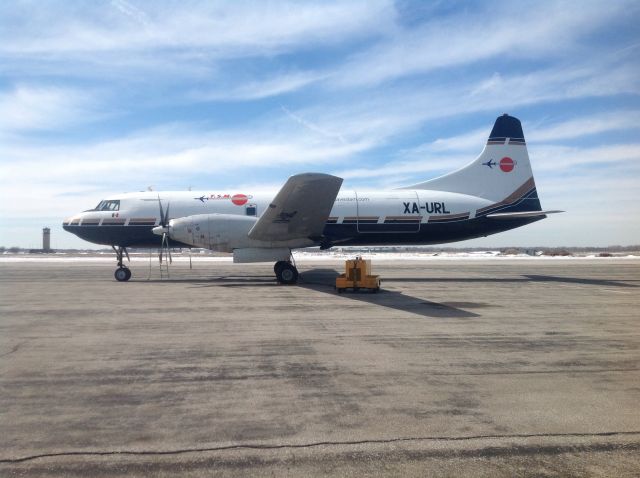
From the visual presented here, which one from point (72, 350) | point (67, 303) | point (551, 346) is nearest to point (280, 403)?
point (72, 350)

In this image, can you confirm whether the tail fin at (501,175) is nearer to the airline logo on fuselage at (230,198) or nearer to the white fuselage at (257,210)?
the white fuselage at (257,210)

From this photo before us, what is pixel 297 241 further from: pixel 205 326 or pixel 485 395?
pixel 485 395

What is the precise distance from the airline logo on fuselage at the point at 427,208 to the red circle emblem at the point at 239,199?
7801 millimetres

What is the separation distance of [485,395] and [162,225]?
1838 cm

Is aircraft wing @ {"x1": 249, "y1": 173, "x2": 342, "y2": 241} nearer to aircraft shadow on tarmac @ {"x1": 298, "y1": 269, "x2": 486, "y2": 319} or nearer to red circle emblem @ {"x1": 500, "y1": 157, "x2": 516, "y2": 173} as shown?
aircraft shadow on tarmac @ {"x1": 298, "y1": 269, "x2": 486, "y2": 319}

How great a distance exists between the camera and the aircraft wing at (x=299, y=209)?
1630 cm

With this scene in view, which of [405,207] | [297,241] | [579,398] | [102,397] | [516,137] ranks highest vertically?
[516,137]

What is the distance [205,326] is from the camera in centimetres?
982

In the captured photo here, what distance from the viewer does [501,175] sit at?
78.3ft

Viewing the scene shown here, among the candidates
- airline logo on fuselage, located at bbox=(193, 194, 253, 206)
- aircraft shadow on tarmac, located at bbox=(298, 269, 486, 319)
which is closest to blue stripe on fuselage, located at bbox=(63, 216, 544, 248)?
airline logo on fuselage, located at bbox=(193, 194, 253, 206)

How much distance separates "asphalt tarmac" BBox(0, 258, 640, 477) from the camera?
395 centimetres

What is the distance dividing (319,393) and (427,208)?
18.1m

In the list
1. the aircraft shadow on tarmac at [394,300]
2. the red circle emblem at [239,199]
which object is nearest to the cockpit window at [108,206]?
the red circle emblem at [239,199]

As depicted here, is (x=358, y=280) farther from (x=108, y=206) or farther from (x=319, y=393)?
(x=108, y=206)
